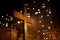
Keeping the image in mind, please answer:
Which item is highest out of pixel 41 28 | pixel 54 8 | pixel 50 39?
pixel 54 8

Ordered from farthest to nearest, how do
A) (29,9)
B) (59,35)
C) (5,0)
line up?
(29,9)
(59,35)
(5,0)

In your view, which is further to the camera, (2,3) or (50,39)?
(50,39)

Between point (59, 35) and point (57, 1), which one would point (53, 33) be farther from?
point (57, 1)

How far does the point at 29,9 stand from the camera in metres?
3.93

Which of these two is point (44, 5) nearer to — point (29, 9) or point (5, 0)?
point (29, 9)

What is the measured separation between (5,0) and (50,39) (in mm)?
1882

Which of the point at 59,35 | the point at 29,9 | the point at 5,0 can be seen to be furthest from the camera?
the point at 29,9

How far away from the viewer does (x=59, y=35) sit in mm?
3627

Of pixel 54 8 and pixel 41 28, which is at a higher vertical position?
pixel 54 8

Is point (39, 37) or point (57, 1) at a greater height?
point (57, 1)

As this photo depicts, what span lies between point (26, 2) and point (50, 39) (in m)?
1.40

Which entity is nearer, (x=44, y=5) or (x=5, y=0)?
(x=5, y=0)

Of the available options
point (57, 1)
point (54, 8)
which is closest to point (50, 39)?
point (54, 8)

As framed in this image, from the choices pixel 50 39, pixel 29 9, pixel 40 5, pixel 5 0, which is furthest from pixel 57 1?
pixel 5 0
